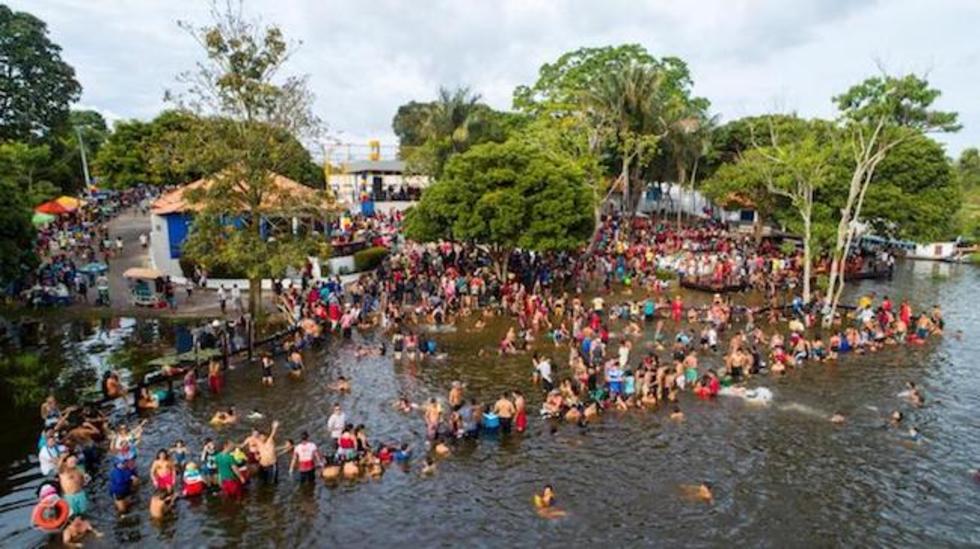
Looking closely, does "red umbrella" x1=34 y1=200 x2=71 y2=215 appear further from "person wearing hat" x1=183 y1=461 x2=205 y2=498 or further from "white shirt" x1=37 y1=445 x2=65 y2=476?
"person wearing hat" x1=183 y1=461 x2=205 y2=498

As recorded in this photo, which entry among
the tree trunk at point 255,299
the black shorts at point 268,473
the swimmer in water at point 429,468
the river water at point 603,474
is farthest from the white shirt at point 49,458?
the tree trunk at point 255,299

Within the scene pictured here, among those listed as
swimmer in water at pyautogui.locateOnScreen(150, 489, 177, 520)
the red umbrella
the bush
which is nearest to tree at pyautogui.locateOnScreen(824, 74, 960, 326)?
the bush

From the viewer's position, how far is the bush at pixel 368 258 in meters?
41.1

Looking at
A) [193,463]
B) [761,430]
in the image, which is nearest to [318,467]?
[193,463]

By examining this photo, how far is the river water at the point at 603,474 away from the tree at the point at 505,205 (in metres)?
11.0

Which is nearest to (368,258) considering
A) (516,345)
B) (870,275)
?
(516,345)

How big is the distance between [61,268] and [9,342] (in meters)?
10.5

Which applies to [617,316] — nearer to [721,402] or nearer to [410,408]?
[721,402]

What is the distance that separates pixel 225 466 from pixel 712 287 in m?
31.4

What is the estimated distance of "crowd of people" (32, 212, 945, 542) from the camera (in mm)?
16000

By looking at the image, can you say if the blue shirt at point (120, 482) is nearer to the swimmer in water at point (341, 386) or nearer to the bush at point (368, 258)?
the swimmer in water at point (341, 386)

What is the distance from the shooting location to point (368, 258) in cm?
4181

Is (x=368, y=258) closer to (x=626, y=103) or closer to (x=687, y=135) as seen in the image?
(x=626, y=103)

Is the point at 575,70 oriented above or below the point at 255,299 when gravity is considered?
above
